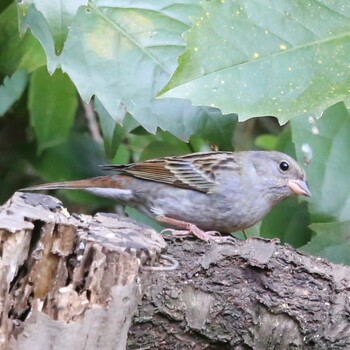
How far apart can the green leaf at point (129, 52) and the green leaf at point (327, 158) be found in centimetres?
48

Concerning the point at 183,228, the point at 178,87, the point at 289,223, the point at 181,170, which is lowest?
the point at 183,228

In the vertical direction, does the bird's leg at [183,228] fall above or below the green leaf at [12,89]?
below

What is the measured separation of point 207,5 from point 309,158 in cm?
91

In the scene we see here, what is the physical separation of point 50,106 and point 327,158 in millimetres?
1058

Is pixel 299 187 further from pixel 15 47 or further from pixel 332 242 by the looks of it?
pixel 15 47

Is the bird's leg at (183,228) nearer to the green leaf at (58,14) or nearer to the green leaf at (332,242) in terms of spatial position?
the green leaf at (332,242)

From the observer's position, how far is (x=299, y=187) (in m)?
3.44

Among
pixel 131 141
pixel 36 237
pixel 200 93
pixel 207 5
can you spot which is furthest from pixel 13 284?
pixel 131 141

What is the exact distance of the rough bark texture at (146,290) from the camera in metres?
1.93

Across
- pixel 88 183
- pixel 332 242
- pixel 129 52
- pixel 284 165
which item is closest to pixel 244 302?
pixel 332 242

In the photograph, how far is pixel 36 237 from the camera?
202 cm

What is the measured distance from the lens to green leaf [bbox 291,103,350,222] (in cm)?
311

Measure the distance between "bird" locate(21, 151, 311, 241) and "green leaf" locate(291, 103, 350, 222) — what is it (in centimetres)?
13

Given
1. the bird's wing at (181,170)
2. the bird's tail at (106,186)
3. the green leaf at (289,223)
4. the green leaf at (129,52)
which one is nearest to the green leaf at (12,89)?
the bird's tail at (106,186)
